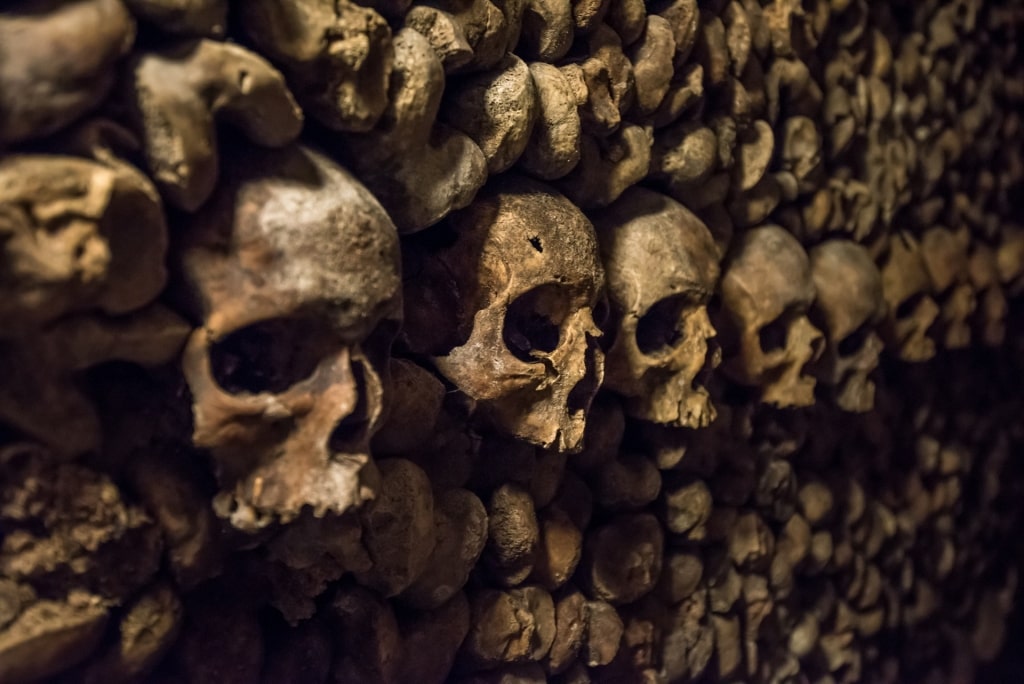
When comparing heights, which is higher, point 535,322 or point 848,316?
point 535,322

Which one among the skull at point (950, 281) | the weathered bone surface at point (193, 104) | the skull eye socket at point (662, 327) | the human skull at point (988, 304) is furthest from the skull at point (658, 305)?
the human skull at point (988, 304)

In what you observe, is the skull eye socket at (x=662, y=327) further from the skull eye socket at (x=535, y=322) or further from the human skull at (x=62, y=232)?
the human skull at (x=62, y=232)

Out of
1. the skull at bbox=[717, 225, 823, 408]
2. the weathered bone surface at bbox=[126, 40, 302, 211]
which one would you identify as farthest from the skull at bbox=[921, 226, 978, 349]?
the weathered bone surface at bbox=[126, 40, 302, 211]

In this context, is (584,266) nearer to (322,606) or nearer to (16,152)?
(322,606)

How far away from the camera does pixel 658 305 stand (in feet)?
4.45

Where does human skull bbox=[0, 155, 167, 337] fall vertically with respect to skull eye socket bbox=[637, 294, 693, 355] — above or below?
above

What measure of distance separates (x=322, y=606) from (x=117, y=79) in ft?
1.93

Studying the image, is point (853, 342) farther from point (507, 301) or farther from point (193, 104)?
point (193, 104)

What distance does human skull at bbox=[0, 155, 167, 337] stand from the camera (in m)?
0.70

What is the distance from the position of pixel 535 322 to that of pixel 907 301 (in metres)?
1.14

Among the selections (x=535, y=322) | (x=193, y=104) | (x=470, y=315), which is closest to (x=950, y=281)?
(x=535, y=322)

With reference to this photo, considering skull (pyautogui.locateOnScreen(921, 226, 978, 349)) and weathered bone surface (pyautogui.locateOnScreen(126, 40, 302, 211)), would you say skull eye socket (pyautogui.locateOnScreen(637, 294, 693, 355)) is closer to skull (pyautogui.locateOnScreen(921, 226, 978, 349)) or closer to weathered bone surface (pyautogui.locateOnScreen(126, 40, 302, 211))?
weathered bone surface (pyautogui.locateOnScreen(126, 40, 302, 211))

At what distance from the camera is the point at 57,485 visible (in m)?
0.81

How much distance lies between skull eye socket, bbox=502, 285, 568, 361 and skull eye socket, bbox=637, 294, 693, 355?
21 centimetres
